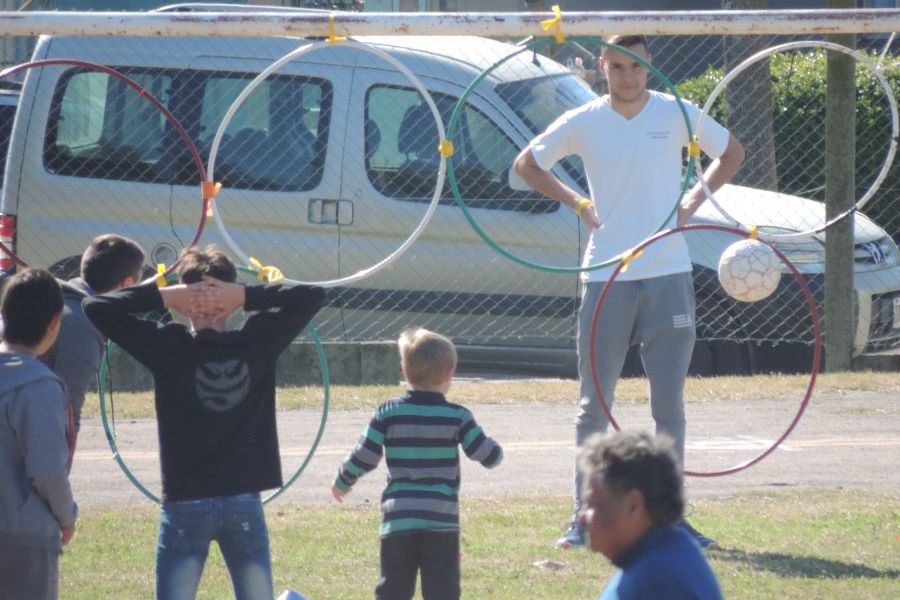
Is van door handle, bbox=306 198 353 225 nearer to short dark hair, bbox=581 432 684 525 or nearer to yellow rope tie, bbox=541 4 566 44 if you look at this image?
yellow rope tie, bbox=541 4 566 44

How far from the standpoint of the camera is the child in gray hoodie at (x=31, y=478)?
4.17 m

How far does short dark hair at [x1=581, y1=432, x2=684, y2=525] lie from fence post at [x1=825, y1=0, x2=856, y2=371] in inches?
263

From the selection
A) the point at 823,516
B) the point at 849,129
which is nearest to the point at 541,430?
the point at 823,516

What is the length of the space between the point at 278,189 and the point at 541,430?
2515 millimetres

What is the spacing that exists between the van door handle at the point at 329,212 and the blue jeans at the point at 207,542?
16.3 feet

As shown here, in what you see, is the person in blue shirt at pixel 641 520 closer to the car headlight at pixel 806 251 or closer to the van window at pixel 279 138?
the van window at pixel 279 138

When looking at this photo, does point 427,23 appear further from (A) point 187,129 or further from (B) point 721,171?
(A) point 187,129

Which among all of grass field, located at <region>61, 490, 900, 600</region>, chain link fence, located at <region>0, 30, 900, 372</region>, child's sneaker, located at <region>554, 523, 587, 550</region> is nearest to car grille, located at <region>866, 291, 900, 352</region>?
chain link fence, located at <region>0, 30, 900, 372</region>

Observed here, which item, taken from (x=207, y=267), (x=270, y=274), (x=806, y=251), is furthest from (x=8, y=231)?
(x=806, y=251)

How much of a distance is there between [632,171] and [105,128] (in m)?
4.85

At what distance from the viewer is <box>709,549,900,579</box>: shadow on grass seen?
5.68 m

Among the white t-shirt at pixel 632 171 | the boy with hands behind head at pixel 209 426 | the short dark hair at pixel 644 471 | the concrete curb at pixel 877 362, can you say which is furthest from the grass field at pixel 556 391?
the short dark hair at pixel 644 471

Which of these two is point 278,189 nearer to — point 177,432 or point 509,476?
point 509,476

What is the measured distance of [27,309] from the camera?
4379mm
